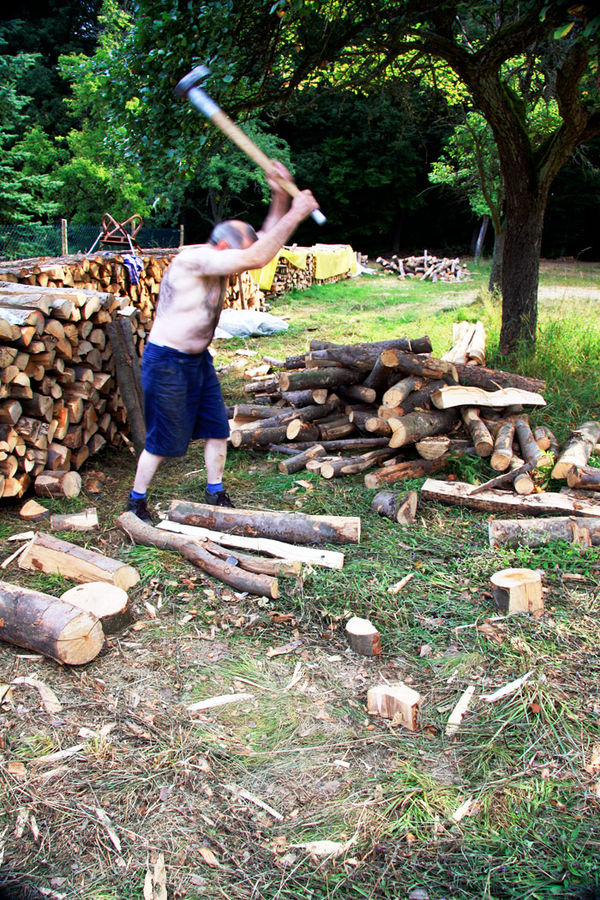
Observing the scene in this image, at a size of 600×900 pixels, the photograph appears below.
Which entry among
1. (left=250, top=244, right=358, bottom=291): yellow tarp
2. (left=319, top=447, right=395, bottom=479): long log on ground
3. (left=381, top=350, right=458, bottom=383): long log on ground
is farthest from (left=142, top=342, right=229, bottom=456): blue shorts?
(left=250, top=244, right=358, bottom=291): yellow tarp

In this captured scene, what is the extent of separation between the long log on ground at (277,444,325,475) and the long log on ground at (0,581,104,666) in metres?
2.41

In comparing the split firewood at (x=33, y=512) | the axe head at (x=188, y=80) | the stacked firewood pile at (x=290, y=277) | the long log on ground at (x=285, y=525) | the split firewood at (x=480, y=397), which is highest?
the axe head at (x=188, y=80)

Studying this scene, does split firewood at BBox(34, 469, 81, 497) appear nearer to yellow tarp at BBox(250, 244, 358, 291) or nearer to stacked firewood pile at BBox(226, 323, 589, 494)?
stacked firewood pile at BBox(226, 323, 589, 494)

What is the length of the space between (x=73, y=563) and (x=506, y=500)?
2770mm

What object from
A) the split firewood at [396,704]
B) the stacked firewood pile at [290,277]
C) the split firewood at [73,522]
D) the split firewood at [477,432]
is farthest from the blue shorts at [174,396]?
the stacked firewood pile at [290,277]

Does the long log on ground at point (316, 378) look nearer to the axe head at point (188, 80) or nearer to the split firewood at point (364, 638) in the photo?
the axe head at point (188, 80)

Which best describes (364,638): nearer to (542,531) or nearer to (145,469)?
(542,531)

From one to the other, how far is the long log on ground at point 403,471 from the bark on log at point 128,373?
1912mm

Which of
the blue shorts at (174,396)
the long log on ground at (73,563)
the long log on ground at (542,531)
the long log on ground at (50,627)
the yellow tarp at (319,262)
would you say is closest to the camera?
the long log on ground at (50,627)

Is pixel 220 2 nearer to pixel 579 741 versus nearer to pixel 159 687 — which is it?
pixel 159 687

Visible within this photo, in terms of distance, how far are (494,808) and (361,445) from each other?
3.40 m

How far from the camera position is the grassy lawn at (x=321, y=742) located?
6.57 ft

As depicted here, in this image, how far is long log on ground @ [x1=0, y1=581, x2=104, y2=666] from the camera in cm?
279

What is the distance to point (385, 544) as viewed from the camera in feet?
13.1
